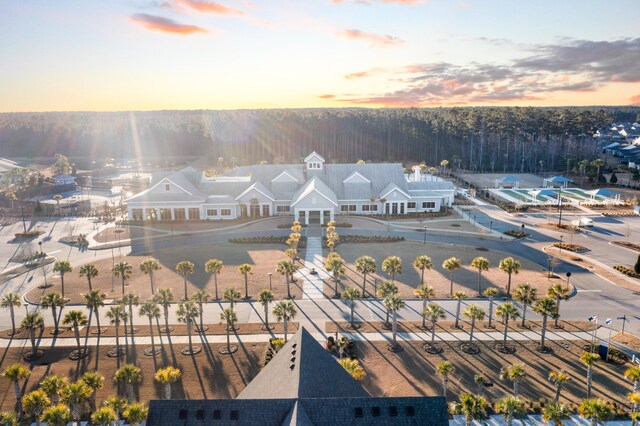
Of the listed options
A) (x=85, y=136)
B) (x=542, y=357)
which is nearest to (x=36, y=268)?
(x=542, y=357)

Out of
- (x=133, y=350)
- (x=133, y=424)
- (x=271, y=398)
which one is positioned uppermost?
(x=271, y=398)

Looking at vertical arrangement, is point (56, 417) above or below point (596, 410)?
above

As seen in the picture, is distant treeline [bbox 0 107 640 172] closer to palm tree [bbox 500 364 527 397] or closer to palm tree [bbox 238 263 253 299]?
palm tree [bbox 238 263 253 299]

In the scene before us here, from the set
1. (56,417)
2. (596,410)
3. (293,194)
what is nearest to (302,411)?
(56,417)

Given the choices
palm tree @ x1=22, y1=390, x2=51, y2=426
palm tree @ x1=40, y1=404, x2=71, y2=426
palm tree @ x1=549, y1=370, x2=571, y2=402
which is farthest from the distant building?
palm tree @ x1=549, y1=370, x2=571, y2=402

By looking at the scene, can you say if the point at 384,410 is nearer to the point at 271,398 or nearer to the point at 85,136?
the point at 271,398

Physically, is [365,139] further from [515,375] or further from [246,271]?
[515,375]

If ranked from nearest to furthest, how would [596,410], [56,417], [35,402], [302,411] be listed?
[302,411]
[56,417]
[596,410]
[35,402]
